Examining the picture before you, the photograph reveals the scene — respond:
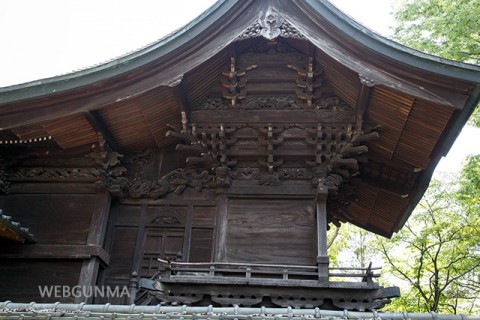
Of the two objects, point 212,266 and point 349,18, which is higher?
point 349,18

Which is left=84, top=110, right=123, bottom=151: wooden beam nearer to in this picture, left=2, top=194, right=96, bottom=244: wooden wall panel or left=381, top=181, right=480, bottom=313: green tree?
left=2, top=194, right=96, bottom=244: wooden wall panel

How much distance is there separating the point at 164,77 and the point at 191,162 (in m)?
1.63

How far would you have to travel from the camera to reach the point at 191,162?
828 cm

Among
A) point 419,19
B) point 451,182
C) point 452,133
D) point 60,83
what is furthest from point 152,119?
point 451,182

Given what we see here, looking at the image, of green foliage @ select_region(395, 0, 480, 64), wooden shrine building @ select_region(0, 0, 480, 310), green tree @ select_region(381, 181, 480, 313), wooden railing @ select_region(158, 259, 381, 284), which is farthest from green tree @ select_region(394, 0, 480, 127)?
wooden railing @ select_region(158, 259, 381, 284)

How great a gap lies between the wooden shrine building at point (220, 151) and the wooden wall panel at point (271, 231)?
0.8 inches

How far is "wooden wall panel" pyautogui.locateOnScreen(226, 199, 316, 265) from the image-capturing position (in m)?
7.61

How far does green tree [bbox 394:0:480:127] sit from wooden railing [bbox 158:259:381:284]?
12221mm

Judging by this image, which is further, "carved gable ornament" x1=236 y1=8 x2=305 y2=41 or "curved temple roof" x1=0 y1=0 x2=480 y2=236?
"carved gable ornament" x1=236 y1=8 x2=305 y2=41

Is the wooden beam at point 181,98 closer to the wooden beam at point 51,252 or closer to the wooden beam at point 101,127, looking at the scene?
the wooden beam at point 101,127

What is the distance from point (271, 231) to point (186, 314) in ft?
12.1

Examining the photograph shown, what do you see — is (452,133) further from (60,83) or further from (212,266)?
(60,83)

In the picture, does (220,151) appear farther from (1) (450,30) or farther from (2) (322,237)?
(1) (450,30)

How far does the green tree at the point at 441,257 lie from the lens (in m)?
19.6
